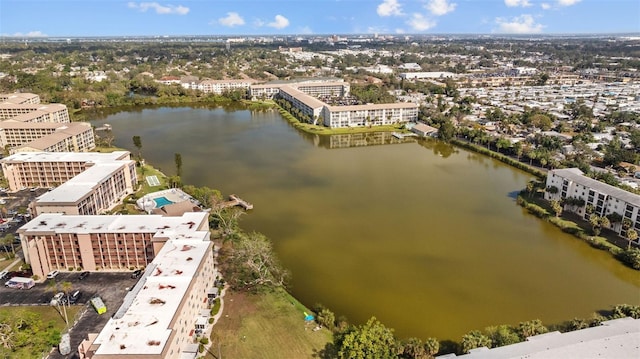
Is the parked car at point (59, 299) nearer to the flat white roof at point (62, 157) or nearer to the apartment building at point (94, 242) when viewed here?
the apartment building at point (94, 242)

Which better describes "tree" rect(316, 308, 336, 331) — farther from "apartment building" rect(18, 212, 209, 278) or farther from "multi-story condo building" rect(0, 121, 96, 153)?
"multi-story condo building" rect(0, 121, 96, 153)

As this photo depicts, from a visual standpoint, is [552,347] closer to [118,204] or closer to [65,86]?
[118,204]

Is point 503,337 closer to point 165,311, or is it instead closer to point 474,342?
point 474,342

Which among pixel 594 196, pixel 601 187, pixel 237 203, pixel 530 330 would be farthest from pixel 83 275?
pixel 601 187

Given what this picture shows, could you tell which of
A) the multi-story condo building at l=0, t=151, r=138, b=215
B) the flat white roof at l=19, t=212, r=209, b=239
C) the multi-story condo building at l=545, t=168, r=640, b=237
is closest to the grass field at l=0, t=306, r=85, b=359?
the flat white roof at l=19, t=212, r=209, b=239

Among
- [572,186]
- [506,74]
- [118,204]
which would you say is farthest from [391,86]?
[118,204]

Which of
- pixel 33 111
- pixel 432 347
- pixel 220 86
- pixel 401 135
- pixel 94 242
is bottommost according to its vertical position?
pixel 432 347

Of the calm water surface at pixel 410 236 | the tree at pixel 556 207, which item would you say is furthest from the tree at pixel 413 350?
the tree at pixel 556 207
